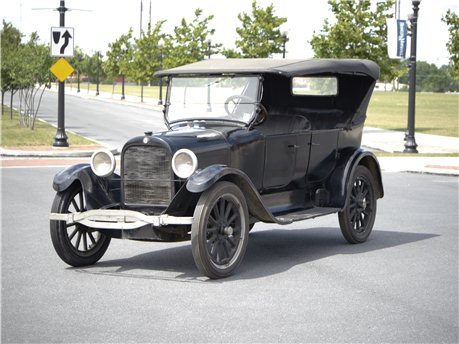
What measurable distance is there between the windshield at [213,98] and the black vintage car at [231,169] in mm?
13

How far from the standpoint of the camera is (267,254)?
972cm

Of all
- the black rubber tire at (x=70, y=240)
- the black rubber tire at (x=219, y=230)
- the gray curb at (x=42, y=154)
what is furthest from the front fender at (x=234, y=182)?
the gray curb at (x=42, y=154)

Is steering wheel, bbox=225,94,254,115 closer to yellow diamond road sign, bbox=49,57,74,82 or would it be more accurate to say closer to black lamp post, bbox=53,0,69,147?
yellow diamond road sign, bbox=49,57,74,82

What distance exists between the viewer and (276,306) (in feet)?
23.4

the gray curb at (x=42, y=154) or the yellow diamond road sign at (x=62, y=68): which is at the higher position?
the yellow diamond road sign at (x=62, y=68)

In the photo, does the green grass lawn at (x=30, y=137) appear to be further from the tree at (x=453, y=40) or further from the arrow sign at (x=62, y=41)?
the tree at (x=453, y=40)

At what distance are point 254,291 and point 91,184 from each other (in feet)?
7.02

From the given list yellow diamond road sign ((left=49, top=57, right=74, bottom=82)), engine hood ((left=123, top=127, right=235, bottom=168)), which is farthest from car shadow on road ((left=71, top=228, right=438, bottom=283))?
yellow diamond road sign ((left=49, top=57, right=74, bottom=82))

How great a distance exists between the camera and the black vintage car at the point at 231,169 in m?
8.34

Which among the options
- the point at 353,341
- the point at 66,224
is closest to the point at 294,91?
the point at 66,224

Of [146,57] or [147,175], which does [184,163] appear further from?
[146,57]

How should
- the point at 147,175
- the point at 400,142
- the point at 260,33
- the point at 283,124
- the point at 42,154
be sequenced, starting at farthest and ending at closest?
the point at 260,33 → the point at 400,142 → the point at 42,154 → the point at 283,124 → the point at 147,175

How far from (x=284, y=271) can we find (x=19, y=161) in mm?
13986

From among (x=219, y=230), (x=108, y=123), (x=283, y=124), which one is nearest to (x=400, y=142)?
(x=108, y=123)
